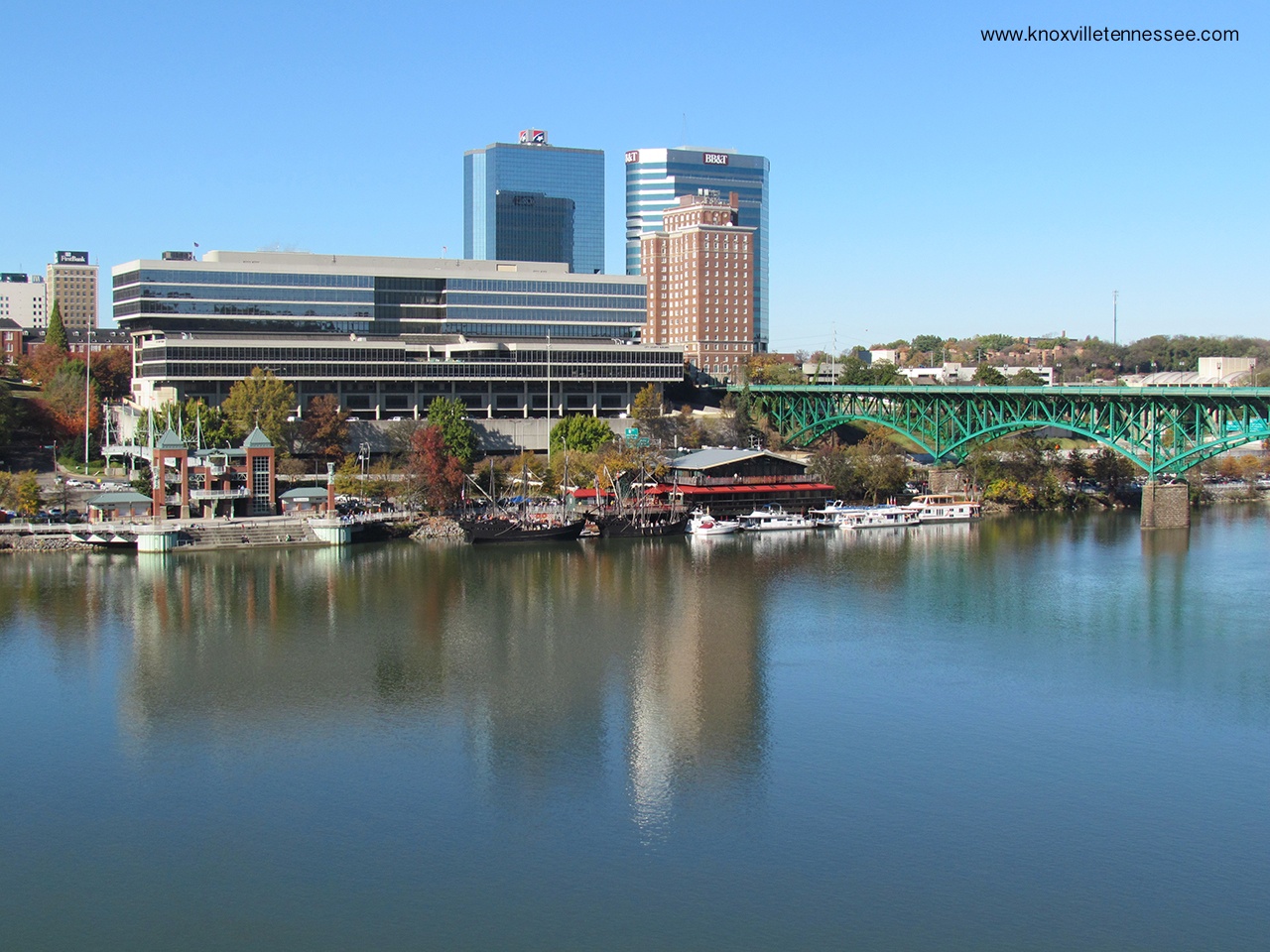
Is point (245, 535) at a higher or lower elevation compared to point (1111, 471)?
lower

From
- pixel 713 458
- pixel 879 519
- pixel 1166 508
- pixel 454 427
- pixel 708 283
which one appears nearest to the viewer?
pixel 1166 508

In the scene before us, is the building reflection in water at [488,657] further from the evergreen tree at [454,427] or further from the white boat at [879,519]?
the evergreen tree at [454,427]

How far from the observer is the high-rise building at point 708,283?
540ft

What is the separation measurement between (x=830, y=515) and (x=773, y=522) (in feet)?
16.2

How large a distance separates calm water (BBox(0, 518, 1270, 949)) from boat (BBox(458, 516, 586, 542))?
15.8 meters

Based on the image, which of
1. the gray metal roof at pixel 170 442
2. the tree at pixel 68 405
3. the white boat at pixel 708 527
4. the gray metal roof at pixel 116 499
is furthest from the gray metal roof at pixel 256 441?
the white boat at pixel 708 527

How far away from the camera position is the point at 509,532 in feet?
240

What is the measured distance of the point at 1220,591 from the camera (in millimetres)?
56469

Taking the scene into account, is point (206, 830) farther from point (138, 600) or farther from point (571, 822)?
point (138, 600)

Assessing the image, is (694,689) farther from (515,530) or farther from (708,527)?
(708,527)

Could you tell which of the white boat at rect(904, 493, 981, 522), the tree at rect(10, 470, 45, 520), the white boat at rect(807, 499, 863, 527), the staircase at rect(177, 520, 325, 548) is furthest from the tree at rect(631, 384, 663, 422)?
the tree at rect(10, 470, 45, 520)

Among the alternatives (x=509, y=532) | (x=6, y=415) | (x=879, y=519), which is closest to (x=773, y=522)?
(x=879, y=519)

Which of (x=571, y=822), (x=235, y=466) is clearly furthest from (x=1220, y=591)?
(x=235, y=466)

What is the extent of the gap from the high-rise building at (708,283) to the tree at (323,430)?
76.9m
